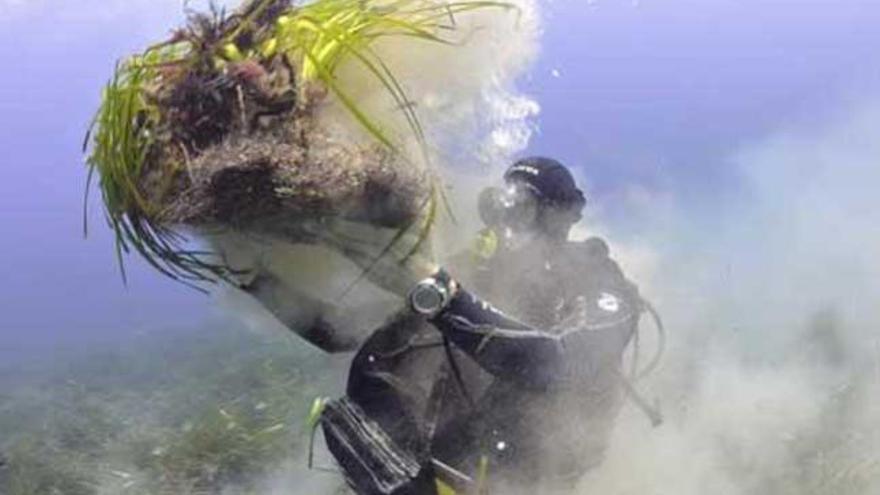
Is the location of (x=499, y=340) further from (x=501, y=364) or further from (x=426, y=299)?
(x=426, y=299)

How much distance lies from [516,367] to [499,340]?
0.46 feet

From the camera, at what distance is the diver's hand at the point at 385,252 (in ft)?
12.9

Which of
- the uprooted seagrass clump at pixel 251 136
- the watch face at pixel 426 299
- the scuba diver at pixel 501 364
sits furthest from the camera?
the scuba diver at pixel 501 364

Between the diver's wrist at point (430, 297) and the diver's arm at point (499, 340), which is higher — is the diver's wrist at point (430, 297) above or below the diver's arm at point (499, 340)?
above

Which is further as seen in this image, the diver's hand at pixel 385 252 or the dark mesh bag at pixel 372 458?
the dark mesh bag at pixel 372 458

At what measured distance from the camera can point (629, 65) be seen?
553 feet

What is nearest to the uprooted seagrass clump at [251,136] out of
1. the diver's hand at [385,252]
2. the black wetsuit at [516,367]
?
the diver's hand at [385,252]

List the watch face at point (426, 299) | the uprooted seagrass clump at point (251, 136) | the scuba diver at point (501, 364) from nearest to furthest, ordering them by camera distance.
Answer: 1. the uprooted seagrass clump at point (251, 136)
2. the watch face at point (426, 299)
3. the scuba diver at point (501, 364)

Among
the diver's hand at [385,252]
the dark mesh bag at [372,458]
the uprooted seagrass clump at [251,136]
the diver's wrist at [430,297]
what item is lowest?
the dark mesh bag at [372,458]

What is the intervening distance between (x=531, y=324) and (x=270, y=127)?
1430mm

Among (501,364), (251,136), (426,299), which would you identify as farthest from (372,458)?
(251,136)

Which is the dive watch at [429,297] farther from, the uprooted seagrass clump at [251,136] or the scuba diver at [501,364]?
the uprooted seagrass clump at [251,136]

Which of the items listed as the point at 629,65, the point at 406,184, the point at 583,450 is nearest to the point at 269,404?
the point at 583,450

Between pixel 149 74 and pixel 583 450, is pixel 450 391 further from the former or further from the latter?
pixel 149 74
